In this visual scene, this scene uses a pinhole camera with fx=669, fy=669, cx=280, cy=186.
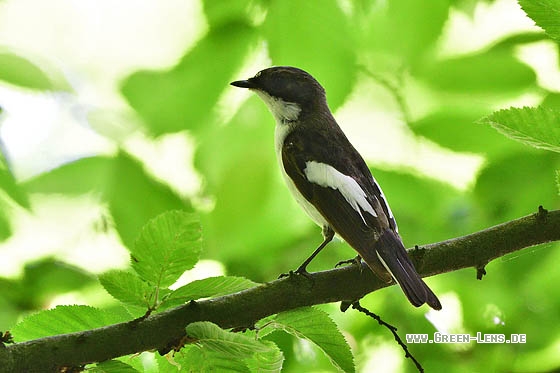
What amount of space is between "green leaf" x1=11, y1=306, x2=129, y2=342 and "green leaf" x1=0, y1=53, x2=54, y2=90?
714mm

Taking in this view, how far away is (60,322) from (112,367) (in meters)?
0.19

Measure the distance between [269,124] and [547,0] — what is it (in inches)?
40.4

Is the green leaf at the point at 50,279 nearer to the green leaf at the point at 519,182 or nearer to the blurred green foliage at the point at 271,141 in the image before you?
the blurred green foliage at the point at 271,141

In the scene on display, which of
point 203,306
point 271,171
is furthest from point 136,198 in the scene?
point 203,306

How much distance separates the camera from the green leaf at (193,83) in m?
1.88

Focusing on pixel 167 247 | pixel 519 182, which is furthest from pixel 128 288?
pixel 519 182

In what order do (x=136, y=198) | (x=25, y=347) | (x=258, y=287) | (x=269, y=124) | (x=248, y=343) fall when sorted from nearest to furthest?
(x=248, y=343)
(x=25, y=347)
(x=258, y=287)
(x=136, y=198)
(x=269, y=124)

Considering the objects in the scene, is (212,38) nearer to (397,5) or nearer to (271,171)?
(271,171)

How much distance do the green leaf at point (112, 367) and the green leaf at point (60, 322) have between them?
5.3 inches

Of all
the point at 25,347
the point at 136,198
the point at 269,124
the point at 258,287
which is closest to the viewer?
the point at 25,347

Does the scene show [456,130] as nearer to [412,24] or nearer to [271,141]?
[412,24]

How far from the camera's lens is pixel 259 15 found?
1949 mm

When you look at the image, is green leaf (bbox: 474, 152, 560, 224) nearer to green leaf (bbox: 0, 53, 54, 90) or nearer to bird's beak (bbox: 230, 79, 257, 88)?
bird's beak (bbox: 230, 79, 257, 88)

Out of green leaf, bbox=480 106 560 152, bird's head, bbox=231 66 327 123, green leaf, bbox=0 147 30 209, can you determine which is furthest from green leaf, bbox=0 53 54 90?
green leaf, bbox=480 106 560 152
